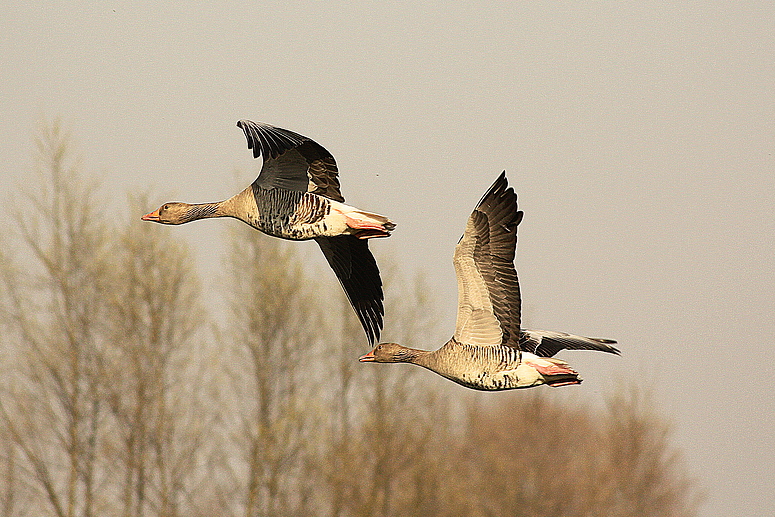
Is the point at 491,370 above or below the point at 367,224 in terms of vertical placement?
below

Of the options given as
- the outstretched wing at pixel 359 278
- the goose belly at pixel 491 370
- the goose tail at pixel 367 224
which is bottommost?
the goose belly at pixel 491 370

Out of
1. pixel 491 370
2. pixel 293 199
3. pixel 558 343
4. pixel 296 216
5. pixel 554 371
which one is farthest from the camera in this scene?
pixel 558 343

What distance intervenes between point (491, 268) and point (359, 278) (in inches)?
122

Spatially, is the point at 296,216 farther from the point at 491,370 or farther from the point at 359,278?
the point at 491,370

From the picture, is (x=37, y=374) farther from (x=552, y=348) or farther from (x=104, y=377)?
(x=552, y=348)

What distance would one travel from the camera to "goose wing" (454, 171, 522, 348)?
8852 millimetres

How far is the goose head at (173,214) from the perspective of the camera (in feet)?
35.4

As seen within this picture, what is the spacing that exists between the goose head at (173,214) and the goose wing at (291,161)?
1.17 metres

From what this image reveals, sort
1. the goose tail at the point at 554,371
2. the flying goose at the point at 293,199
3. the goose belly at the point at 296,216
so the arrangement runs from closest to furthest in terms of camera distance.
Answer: the goose tail at the point at 554,371 < the flying goose at the point at 293,199 < the goose belly at the point at 296,216

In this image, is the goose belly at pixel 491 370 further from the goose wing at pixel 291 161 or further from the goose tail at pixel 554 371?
the goose wing at pixel 291 161

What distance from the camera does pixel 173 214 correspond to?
35.7 feet

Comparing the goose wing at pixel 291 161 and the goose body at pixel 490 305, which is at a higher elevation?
the goose wing at pixel 291 161

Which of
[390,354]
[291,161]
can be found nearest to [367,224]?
[291,161]

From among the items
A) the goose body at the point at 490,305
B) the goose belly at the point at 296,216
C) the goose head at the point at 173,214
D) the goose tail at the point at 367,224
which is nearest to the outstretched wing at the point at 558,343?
the goose body at the point at 490,305
